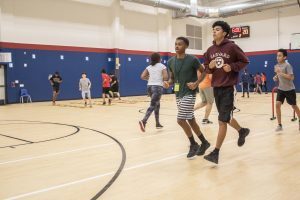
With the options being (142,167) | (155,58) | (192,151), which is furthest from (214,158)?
(155,58)

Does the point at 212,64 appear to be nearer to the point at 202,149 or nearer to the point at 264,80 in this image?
the point at 202,149

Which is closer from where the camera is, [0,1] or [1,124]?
[1,124]

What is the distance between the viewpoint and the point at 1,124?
1046 cm

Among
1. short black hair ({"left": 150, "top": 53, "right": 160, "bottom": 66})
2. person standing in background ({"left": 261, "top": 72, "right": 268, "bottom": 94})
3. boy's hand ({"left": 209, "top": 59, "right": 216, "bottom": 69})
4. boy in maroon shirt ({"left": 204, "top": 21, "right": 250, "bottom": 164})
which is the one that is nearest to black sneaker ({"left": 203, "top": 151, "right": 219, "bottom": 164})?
boy in maroon shirt ({"left": 204, "top": 21, "right": 250, "bottom": 164})

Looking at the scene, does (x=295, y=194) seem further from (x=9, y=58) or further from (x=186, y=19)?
(x=186, y=19)

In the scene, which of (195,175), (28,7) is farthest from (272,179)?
(28,7)

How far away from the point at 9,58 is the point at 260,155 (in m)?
17.2

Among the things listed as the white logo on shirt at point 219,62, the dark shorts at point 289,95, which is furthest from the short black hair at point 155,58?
the white logo on shirt at point 219,62

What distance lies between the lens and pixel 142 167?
504cm

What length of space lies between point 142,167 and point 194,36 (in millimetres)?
27684

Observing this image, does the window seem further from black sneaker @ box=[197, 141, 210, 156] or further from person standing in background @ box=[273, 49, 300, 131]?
black sneaker @ box=[197, 141, 210, 156]

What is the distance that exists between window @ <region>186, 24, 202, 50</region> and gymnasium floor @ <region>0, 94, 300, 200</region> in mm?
23527

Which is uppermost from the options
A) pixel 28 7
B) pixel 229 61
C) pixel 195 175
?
pixel 28 7

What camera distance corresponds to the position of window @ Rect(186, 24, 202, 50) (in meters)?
31.0
